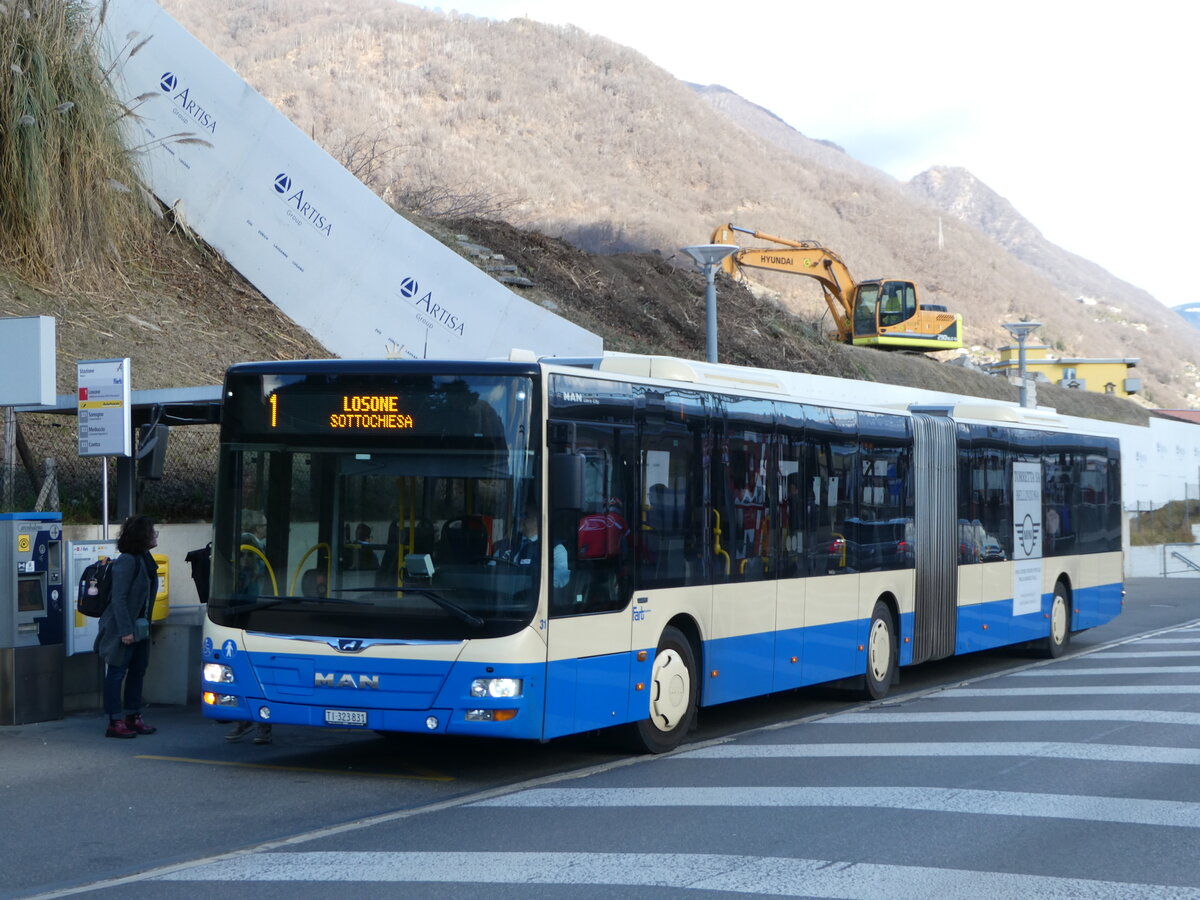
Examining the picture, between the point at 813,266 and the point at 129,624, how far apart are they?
45.3 metres

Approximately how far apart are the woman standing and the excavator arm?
38616mm

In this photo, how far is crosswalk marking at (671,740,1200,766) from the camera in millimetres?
10203

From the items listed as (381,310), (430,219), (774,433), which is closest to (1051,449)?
(774,433)

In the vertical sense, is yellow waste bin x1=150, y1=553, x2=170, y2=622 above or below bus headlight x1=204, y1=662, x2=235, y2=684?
above

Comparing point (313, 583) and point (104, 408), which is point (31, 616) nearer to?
point (104, 408)

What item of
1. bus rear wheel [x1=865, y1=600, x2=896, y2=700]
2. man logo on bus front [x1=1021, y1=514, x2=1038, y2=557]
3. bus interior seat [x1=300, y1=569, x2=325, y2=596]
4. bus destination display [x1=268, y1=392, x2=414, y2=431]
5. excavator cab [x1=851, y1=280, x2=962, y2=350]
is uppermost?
excavator cab [x1=851, y1=280, x2=962, y2=350]

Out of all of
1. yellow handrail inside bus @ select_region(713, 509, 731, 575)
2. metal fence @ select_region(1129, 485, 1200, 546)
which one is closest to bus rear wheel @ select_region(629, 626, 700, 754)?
yellow handrail inside bus @ select_region(713, 509, 731, 575)

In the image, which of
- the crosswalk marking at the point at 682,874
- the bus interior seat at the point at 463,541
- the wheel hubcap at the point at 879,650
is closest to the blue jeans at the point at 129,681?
the bus interior seat at the point at 463,541

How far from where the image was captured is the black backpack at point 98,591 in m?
11.0

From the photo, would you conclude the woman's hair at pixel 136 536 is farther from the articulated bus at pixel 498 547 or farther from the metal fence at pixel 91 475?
the metal fence at pixel 91 475

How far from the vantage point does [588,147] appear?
121750mm

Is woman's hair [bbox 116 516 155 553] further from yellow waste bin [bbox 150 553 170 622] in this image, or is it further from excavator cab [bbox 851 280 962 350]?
excavator cab [bbox 851 280 962 350]

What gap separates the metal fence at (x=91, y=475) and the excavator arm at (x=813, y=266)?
32918mm

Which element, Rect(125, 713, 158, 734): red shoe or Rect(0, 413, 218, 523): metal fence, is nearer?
Rect(125, 713, 158, 734): red shoe
